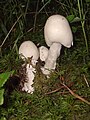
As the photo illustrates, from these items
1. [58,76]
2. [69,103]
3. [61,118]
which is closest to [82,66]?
[58,76]

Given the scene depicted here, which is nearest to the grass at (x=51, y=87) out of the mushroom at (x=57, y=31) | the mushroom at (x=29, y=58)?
the mushroom at (x=29, y=58)

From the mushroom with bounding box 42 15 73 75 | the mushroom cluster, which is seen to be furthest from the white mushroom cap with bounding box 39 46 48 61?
the mushroom with bounding box 42 15 73 75

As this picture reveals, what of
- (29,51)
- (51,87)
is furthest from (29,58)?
(51,87)

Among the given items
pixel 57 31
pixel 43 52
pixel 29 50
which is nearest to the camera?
pixel 57 31

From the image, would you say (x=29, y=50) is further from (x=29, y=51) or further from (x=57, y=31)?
(x=57, y=31)

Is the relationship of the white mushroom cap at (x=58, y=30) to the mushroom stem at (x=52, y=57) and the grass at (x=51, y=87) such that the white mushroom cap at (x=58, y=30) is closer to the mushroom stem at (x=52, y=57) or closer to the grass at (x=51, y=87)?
the mushroom stem at (x=52, y=57)

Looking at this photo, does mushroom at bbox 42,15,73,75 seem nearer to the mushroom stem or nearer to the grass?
the mushroom stem
